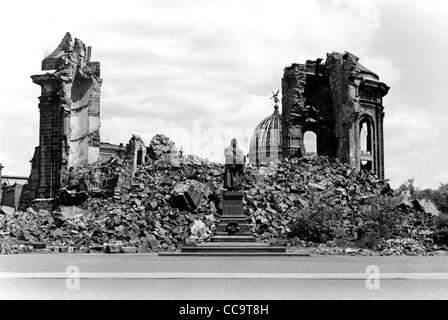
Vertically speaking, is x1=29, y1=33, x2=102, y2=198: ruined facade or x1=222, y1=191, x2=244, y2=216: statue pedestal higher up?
x1=29, y1=33, x2=102, y2=198: ruined facade

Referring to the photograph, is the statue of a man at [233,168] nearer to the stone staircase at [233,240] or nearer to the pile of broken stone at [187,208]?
the stone staircase at [233,240]

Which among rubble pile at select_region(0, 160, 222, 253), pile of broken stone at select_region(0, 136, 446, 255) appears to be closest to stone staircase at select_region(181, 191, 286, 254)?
pile of broken stone at select_region(0, 136, 446, 255)

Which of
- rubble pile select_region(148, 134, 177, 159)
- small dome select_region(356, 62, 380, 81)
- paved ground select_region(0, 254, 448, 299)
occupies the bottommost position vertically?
paved ground select_region(0, 254, 448, 299)

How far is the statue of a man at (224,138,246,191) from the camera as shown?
88.6 feet

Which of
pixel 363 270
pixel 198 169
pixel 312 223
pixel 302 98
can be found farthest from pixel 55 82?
pixel 363 270

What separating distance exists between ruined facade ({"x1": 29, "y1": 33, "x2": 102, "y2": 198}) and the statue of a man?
→ 2025cm

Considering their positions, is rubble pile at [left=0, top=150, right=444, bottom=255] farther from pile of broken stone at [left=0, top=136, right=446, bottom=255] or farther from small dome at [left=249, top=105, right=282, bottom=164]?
small dome at [left=249, top=105, right=282, bottom=164]

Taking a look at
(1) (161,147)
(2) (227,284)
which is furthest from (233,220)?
(1) (161,147)

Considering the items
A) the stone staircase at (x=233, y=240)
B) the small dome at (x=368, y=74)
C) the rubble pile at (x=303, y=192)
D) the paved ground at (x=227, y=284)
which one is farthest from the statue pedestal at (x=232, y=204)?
the small dome at (x=368, y=74)

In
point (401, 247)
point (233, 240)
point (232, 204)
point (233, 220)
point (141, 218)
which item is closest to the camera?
point (233, 240)

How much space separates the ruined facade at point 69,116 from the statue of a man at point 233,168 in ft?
66.4

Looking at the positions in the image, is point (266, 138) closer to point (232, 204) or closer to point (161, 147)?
point (161, 147)

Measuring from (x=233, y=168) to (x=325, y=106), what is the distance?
20562 millimetres

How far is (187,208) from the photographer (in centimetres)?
3447
